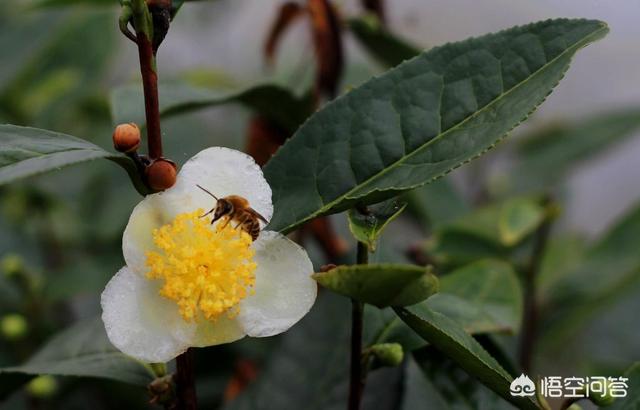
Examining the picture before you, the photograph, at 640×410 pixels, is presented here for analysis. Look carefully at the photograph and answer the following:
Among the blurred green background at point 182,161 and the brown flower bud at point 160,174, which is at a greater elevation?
the brown flower bud at point 160,174

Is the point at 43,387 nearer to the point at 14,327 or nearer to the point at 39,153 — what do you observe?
the point at 14,327

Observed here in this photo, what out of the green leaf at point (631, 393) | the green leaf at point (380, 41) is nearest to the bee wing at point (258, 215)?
the green leaf at point (631, 393)

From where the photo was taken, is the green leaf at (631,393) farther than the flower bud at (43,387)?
No

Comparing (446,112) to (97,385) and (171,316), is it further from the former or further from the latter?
(97,385)

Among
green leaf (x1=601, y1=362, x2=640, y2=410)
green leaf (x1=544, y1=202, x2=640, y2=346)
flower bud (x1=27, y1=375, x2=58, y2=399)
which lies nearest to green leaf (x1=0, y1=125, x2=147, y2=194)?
green leaf (x1=601, y1=362, x2=640, y2=410)

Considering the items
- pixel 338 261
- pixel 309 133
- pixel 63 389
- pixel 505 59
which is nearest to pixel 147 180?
Result: pixel 309 133

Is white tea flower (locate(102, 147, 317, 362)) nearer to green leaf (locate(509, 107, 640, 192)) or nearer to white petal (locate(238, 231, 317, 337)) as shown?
white petal (locate(238, 231, 317, 337))

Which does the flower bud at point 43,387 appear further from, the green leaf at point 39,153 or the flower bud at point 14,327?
the green leaf at point 39,153

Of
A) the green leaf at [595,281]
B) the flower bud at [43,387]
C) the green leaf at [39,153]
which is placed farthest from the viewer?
the green leaf at [595,281]
